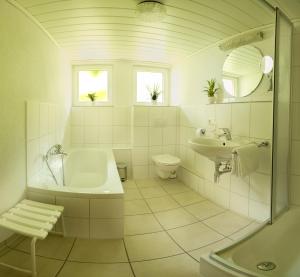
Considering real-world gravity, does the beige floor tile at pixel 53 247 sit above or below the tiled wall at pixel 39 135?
below

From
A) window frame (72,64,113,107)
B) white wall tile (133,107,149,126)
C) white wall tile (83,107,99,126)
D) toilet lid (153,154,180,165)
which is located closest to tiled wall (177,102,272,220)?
toilet lid (153,154,180,165)

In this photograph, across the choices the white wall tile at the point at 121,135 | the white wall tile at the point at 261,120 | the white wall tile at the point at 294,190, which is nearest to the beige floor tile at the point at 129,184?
the white wall tile at the point at 121,135

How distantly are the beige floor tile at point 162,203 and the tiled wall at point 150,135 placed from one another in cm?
76

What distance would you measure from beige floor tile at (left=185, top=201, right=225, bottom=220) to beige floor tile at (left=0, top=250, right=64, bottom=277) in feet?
4.14

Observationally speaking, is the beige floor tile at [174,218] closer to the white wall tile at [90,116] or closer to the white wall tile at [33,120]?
the white wall tile at [33,120]

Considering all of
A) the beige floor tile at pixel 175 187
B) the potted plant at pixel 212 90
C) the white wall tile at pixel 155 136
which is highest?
the potted plant at pixel 212 90

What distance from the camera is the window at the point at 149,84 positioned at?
10.5 feet

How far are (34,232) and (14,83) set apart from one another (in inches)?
42.3

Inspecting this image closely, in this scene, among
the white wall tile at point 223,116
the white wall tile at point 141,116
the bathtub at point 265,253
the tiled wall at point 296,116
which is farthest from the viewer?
the white wall tile at point 141,116

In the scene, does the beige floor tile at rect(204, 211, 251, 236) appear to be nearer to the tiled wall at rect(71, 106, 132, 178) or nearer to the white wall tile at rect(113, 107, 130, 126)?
the tiled wall at rect(71, 106, 132, 178)

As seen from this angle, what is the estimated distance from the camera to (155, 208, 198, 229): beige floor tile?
68.8 inches

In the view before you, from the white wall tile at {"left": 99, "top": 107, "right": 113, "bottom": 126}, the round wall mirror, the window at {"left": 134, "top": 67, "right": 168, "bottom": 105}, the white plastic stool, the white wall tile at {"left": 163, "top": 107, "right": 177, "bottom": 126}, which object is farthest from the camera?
the window at {"left": 134, "top": 67, "right": 168, "bottom": 105}

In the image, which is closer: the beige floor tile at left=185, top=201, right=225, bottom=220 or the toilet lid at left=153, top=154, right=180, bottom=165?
the beige floor tile at left=185, top=201, right=225, bottom=220

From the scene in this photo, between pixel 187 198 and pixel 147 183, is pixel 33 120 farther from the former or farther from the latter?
pixel 187 198
